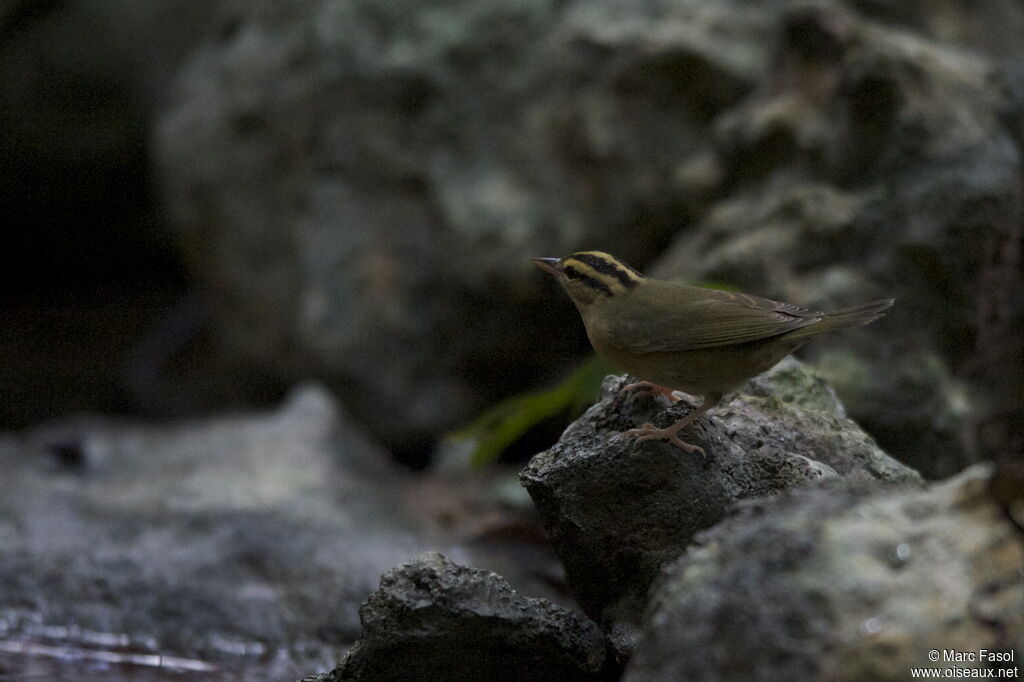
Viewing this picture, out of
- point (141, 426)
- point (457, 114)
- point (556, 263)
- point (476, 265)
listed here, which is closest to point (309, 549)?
point (556, 263)

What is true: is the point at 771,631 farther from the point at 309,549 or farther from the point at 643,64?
the point at 643,64

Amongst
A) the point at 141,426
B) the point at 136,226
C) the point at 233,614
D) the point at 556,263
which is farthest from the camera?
the point at 136,226

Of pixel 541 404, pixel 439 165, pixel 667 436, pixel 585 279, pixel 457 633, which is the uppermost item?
pixel 439 165

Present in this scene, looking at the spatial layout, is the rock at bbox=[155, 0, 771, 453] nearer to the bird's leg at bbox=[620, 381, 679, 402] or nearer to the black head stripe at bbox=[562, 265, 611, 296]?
the black head stripe at bbox=[562, 265, 611, 296]

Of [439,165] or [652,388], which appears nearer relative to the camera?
[652,388]

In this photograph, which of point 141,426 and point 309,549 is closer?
point 309,549

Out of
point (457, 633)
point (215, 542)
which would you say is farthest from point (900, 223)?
point (215, 542)

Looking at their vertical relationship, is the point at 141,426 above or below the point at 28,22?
below

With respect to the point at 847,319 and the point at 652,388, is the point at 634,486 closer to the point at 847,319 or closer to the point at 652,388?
the point at 652,388
